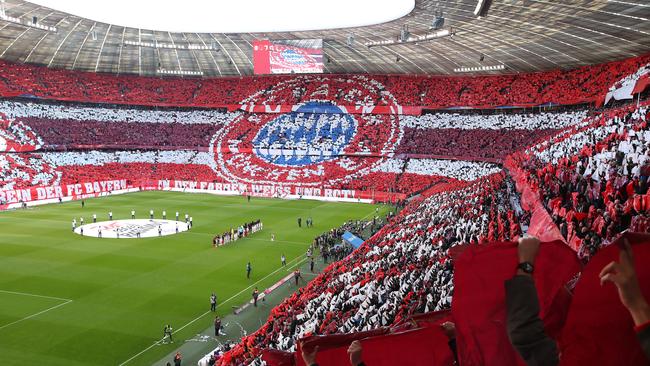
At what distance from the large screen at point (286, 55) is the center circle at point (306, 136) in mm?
15036

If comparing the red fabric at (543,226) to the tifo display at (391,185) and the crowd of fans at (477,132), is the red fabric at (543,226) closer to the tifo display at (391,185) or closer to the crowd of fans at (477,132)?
the tifo display at (391,185)

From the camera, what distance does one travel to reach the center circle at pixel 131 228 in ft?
109

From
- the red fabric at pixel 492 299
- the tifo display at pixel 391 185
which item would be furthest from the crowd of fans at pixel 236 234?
the red fabric at pixel 492 299

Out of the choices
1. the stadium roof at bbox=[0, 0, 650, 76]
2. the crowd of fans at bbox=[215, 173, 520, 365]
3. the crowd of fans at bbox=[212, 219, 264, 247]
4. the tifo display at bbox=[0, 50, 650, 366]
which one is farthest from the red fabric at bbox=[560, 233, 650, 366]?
the crowd of fans at bbox=[212, 219, 264, 247]

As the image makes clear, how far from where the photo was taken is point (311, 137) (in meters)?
63.7

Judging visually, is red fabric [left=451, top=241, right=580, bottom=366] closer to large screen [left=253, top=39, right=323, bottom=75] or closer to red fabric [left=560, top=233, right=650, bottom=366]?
red fabric [left=560, top=233, right=650, bottom=366]

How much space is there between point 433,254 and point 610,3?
63.3ft

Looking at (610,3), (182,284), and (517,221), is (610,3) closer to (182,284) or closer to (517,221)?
(517,221)

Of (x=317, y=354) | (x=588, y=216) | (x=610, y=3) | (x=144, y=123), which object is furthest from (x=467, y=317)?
(x=144, y=123)

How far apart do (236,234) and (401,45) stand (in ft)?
78.4

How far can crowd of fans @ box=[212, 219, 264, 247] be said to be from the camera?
31.0 meters

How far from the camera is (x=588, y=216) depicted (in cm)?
Result: 847

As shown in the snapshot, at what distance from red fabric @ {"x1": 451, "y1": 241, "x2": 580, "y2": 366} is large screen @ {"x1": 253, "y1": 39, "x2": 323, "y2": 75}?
44646 mm

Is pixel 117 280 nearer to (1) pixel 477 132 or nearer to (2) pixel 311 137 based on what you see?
(2) pixel 311 137
